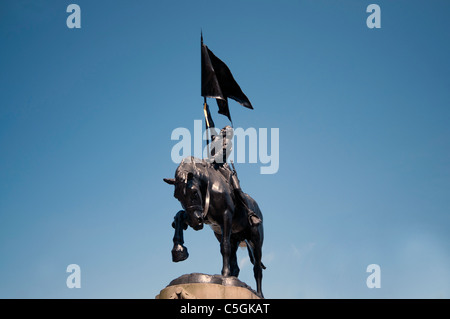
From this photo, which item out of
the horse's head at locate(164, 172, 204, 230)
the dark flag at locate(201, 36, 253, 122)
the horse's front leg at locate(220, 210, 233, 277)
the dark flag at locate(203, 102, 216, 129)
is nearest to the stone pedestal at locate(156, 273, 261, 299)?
the horse's front leg at locate(220, 210, 233, 277)

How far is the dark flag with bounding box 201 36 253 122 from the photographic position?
46.0ft

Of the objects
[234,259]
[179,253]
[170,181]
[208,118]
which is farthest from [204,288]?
[208,118]

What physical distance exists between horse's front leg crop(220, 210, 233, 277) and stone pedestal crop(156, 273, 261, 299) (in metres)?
0.57

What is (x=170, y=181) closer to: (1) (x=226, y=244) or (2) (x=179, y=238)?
(2) (x=179, y=238)

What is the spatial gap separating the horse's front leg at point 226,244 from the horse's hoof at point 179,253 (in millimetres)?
849

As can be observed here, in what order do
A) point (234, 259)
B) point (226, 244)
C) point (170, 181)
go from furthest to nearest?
point (234, 259) → point (226, 244) → point (170, 181)

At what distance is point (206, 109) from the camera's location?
13.8 meters

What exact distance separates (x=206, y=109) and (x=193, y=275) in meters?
4.76

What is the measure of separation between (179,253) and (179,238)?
386 mm

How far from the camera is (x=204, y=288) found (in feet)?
34.7

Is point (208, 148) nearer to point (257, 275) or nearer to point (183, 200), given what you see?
point (183, 200)
